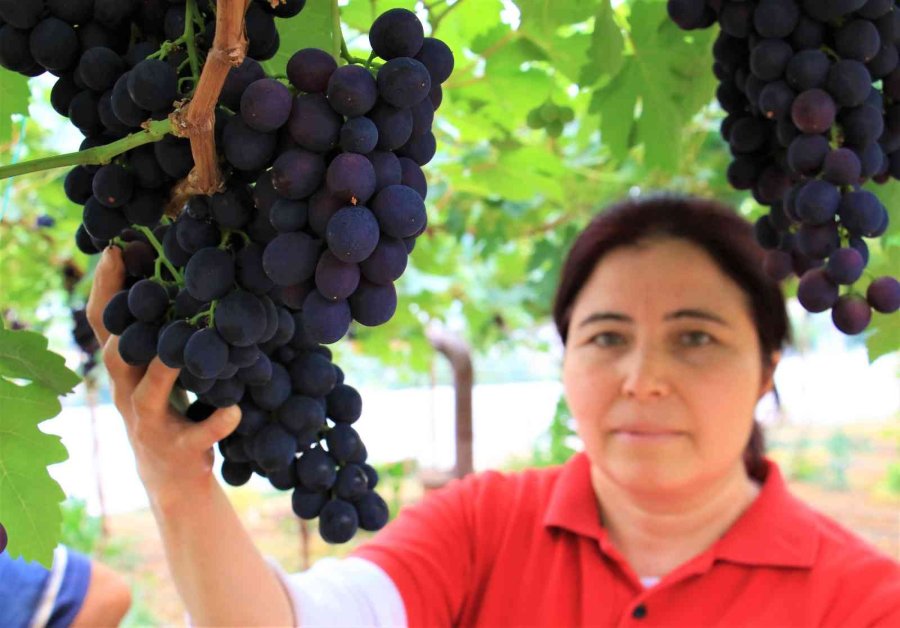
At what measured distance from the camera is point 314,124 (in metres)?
0.48

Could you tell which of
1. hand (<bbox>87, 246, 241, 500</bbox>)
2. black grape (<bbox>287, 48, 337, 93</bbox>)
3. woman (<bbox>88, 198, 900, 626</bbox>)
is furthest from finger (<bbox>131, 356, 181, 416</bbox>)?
woman (<bbox>88, 198, 900, 626</bbox>)

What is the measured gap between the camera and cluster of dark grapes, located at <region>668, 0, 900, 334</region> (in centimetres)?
69

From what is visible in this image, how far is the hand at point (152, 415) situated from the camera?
735 millimetres

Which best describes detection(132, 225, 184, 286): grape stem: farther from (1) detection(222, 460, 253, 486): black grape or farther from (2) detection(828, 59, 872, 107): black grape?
(2) detection(828, 59, 872, 107): black grape

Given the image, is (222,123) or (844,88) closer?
(222,123)

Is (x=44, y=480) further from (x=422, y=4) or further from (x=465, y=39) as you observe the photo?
(x=465, y=39)

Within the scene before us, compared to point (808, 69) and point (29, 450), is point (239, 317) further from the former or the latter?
point (808, 69)

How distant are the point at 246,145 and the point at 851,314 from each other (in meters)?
0.56

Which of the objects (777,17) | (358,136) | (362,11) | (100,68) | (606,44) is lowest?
(358,136)

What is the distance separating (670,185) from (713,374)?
0.89 metres

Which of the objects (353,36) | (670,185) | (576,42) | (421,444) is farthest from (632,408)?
(421,444)

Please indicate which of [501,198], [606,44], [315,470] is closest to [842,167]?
[606,44]

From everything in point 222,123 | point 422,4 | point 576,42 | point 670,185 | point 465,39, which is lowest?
point 222,123

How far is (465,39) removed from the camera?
4.26 feet
